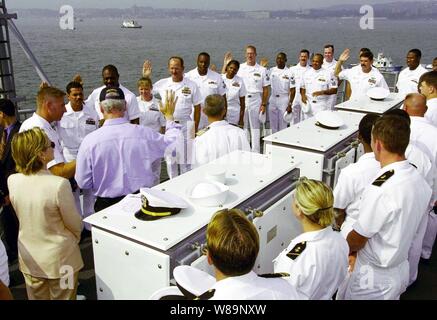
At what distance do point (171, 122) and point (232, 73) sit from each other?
4221mm

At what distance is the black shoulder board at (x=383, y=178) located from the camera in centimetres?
264

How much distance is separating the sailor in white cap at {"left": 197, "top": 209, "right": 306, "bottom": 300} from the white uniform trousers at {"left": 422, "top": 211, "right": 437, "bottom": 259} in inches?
129

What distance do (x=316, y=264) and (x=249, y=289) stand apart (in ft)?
2.35

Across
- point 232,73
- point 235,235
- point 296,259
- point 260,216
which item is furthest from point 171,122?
point 232,73

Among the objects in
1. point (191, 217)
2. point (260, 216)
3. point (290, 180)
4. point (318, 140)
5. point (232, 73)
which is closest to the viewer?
point (191, 217)

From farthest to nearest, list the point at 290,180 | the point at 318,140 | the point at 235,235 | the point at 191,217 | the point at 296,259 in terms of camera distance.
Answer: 1. the point at 318,140
2. the point at 290,180
3. the point at 191,217
4. the point at 296,259
5. the point at 235,235

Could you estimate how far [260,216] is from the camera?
273 centimetres

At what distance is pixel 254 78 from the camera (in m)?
8.62

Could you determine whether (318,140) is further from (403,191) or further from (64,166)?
(64,166)

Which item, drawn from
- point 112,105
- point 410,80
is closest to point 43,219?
point 112,105

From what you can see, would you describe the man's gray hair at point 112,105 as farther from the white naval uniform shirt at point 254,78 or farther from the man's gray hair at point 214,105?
the white naval uniform shirt at point 254,78

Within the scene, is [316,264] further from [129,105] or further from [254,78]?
[254,78]

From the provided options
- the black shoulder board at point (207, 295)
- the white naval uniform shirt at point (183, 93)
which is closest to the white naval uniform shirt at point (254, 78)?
the white naval uniform shirt at point (183, 93)
